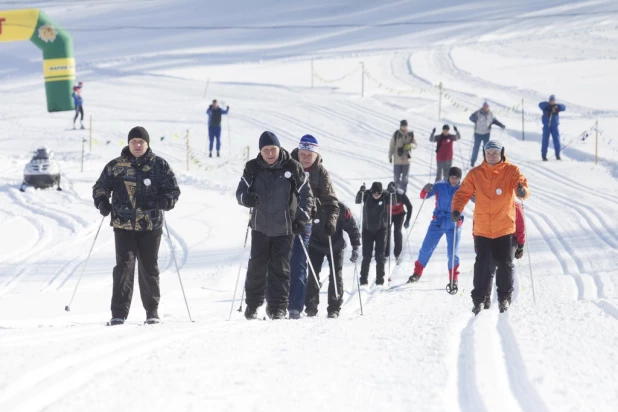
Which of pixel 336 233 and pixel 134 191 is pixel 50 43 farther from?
pixel 134 191

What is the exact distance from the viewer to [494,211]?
7.38 metres

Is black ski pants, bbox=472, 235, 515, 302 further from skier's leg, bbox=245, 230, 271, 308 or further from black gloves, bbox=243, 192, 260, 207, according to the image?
black gloves, bbox=243, 192, 260, 207

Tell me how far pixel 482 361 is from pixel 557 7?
4610 centimetres

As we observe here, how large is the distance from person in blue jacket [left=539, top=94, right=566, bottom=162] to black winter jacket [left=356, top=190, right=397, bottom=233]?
8454 millimetres

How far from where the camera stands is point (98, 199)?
→ 22.3ft

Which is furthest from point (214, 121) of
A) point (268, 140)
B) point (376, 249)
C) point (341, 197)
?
point (268, 140)

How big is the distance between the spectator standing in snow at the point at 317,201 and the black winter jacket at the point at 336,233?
0.38 m

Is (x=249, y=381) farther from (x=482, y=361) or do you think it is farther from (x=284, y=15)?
(x=284, y=15)

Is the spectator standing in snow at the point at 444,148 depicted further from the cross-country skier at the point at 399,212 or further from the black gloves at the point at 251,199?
the black gloves at the point at 251,199

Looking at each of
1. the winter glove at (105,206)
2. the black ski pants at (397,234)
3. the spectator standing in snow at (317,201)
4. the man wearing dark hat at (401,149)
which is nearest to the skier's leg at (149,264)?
the winter glove at (105,206)

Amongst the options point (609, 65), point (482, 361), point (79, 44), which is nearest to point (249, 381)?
point (482, 361)

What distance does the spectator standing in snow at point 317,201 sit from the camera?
7.48 meters

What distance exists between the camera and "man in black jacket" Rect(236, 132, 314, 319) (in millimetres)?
6875

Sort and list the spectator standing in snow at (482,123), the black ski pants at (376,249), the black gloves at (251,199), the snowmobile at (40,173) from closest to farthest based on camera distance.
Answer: the black gloves at (251,199) < the black ski pants at (376,249) < the snowmobile at (40,173) < the spectator standing in snow at (482,123)
